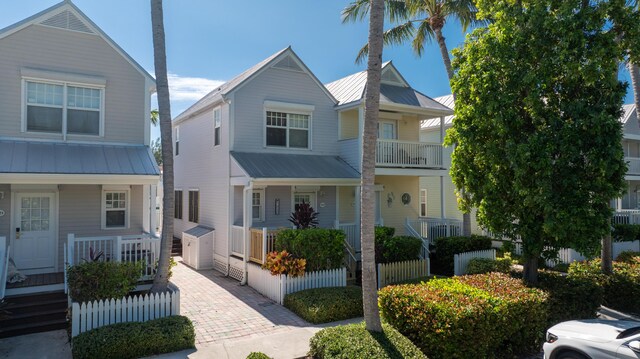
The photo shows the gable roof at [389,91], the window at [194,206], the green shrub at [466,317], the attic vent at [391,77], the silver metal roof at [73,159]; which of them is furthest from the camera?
the attic vent at [391,77]

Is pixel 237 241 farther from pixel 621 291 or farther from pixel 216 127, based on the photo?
pixel 621 291

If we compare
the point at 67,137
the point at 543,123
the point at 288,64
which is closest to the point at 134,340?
the point at 67,137

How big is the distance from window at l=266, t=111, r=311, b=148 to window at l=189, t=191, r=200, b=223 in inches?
191

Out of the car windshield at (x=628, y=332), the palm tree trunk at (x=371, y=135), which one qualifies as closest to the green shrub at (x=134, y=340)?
the palm tree trunk at (x=371, y=135)

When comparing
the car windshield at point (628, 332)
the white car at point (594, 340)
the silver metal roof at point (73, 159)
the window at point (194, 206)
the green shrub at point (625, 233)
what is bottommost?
the white car at point (594, 340)

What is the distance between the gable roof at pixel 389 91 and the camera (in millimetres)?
17781

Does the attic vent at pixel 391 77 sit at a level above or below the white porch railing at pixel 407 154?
above

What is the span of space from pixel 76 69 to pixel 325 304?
10.1 meters

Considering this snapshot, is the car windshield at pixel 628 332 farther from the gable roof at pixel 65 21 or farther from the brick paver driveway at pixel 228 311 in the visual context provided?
the gable roof at pixel 65 21

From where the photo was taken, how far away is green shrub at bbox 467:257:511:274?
14.7 metres

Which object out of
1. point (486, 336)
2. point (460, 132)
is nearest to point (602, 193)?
point (460, 132)

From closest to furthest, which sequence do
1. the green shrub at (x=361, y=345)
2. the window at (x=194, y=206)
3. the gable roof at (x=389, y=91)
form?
the green shrub at (x=361, y=345)
the gable roof at (x=389, y=91)
the window at (x=194, y=206)

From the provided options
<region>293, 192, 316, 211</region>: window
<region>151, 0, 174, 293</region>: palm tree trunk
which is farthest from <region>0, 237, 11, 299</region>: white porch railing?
<region>293, 192, 316, 211</region>: window

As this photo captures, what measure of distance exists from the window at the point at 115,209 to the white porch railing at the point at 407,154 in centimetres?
940
